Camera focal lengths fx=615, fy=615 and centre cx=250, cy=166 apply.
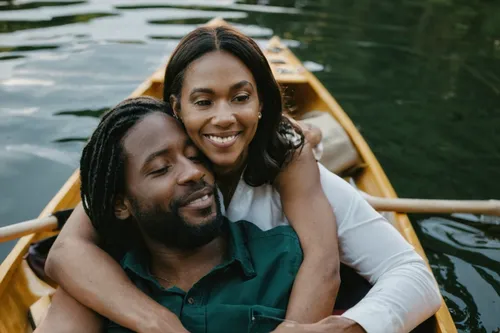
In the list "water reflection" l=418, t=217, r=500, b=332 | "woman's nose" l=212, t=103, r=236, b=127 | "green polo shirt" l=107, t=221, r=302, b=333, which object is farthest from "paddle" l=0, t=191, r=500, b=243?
"woman's nose" l=212, t=103, r=236, b=127

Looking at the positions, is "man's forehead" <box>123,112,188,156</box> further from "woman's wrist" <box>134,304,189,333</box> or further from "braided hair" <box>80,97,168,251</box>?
"woman's wrist" <box>134,304,189,333</box>

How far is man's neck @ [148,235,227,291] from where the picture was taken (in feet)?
7.14

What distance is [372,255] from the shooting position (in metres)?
2.20

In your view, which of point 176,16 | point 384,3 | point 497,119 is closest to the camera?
point 497,119

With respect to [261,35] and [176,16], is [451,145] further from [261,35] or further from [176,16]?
[176,16]

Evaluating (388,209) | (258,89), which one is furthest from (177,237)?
(388,209)

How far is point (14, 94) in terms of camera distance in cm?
643

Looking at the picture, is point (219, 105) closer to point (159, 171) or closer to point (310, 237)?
point (159, 171)

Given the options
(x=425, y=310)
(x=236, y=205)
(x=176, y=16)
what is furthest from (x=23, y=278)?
(x=176, y=16)

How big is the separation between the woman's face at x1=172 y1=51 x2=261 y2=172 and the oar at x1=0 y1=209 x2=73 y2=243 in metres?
1.32

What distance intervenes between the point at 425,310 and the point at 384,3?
10092 millimetres

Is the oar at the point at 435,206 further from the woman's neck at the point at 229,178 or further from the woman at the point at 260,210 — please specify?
the woman's neck at the point at 229,178

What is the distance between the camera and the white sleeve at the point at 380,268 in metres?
1.98

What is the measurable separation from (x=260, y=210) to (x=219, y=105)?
1.51 feet
